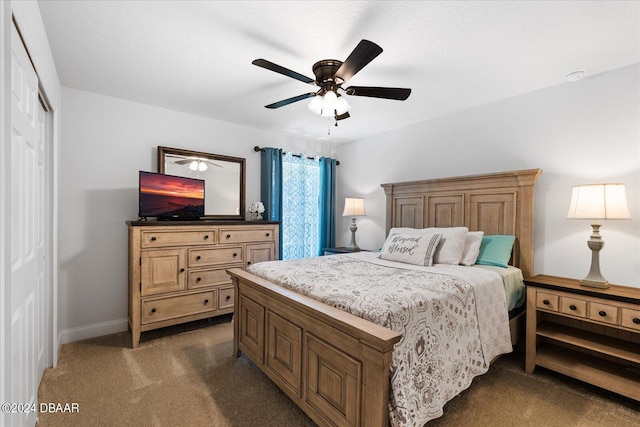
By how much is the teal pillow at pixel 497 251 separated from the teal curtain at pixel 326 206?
245 cm

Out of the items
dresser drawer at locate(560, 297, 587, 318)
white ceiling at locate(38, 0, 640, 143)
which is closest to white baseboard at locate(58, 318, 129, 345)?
white ceiling at locate(38, 0, 640, 143)

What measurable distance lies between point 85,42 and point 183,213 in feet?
5.65

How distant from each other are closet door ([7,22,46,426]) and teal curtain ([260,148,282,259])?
8.07ft

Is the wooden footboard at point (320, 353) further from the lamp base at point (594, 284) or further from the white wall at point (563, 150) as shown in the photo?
the white wall at point (563, 150)

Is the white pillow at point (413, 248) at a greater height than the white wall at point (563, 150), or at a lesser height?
lesser

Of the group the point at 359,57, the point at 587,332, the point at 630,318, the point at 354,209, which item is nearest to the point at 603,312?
the point at 630,318

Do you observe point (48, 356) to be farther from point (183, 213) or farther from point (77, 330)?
point (183, 213)

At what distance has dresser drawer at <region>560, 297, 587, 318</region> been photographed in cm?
211

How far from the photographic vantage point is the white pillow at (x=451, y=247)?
2.74m

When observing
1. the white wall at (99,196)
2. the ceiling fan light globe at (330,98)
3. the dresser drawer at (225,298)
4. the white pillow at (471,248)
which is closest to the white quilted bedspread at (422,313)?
the white pillow at (471,248)

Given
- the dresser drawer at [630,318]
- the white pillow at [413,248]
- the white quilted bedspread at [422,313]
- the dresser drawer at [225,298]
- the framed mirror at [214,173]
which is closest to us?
the white quilted bedspread at [422,313]

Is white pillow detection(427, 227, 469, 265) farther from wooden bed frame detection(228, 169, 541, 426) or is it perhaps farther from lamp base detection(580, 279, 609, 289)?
lamp base detection(580, 279, 609, 289)

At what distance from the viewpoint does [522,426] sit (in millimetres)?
1739

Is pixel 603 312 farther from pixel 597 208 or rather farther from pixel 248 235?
pixel 248 235
